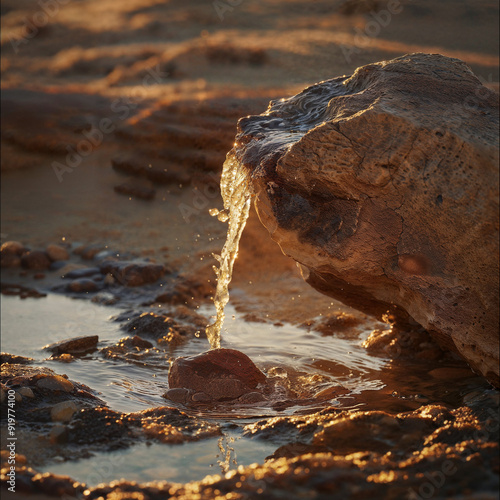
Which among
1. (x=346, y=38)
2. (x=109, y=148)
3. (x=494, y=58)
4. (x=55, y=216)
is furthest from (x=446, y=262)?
(x=346, y=38)

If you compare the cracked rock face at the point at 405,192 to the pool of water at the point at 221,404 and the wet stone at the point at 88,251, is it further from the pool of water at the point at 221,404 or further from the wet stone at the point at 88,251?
the wet stone at the point at 88,251

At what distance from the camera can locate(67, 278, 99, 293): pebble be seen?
7320 mm

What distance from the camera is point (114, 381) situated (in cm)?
451

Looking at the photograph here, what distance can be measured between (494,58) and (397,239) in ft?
32.5

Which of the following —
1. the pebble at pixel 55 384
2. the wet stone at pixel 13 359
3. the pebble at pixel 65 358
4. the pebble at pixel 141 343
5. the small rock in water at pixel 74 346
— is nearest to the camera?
the pebble at pixel 55 384

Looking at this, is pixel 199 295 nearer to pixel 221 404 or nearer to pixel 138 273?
pixel 138 273

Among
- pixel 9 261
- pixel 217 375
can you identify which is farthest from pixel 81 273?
pixel 217 375

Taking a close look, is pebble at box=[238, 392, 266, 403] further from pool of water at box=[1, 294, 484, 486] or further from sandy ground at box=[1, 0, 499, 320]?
sandy ground at box=[1, 0, 499, 320]

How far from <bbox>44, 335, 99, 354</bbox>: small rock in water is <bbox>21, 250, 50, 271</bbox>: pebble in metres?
2.71

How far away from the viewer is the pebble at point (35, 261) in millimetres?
7906

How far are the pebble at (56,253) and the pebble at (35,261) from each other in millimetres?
80

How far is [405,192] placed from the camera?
11.6 feet

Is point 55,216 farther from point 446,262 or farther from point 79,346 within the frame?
point 446,262

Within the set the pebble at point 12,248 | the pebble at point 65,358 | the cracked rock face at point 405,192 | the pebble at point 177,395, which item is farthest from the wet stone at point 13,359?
the pebble at point 12,248
